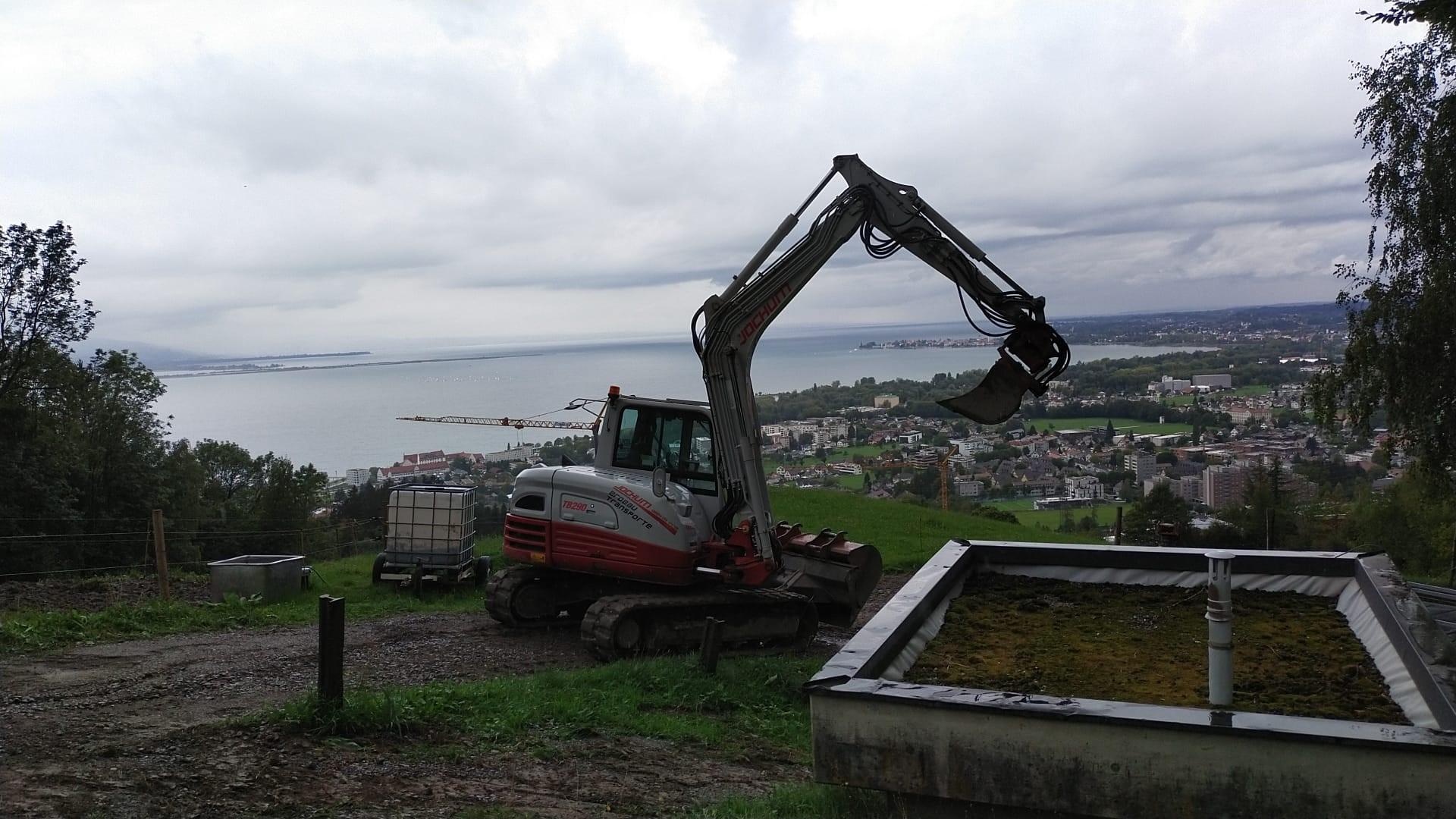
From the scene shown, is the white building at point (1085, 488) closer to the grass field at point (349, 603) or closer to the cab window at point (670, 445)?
the grass field at point (349, 603)

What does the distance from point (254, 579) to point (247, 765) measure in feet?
32.0

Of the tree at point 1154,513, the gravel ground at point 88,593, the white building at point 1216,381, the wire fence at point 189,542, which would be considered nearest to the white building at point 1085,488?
the tree at point 1154,513

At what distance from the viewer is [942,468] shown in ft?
123

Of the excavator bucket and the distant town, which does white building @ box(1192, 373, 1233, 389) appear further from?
the excavator bucket

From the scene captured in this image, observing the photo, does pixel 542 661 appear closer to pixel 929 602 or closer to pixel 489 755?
pixel 489 755

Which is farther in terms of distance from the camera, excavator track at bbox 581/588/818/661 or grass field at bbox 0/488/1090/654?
grass field at bbox 0/488/1090/654

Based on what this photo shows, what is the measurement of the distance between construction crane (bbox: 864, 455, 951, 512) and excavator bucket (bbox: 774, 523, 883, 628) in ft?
61.4

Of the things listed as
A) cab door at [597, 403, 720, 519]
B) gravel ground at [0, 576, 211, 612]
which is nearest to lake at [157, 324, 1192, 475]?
cab door at [597, 403, 720, 519]

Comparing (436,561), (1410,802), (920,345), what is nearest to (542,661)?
(436,561)

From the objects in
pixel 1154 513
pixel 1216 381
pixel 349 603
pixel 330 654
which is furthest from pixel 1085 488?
pixel 330 654

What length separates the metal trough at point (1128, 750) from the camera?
412cm

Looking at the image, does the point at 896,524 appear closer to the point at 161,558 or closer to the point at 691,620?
the point at 691,620

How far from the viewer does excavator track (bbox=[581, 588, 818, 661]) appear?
1088cm

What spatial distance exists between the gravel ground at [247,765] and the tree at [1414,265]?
15.3m
